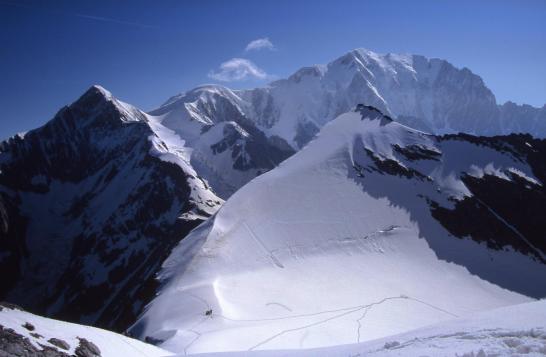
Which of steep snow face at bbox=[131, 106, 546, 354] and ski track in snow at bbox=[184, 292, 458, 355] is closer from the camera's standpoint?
ski track in snow at bbox=[184, 292, 458, 355]

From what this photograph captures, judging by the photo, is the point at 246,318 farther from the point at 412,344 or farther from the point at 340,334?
the point at 412,344

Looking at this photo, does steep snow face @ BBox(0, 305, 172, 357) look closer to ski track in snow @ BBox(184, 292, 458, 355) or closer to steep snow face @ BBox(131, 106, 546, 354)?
ski track in snow @ BBox(184, 292, 458, 355)

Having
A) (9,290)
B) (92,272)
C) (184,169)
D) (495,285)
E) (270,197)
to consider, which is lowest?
(9,290)

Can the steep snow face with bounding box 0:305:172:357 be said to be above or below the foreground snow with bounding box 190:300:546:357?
below

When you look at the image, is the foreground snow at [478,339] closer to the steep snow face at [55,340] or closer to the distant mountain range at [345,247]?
the steep snow face at [55,340]

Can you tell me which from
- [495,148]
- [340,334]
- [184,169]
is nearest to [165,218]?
[184,169]

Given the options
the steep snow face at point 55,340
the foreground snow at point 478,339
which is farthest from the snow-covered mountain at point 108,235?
the foreground snow at point 478,339

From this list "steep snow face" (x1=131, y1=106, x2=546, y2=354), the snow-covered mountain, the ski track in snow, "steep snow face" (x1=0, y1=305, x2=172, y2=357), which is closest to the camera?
"steep snow face" (x1=0, y1=305, x2=172, y2=357)

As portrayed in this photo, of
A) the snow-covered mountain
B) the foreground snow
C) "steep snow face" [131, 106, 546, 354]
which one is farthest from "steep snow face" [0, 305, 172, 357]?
the snow-covered mountain

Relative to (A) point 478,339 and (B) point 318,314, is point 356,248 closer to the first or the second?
(B) point 318,314
